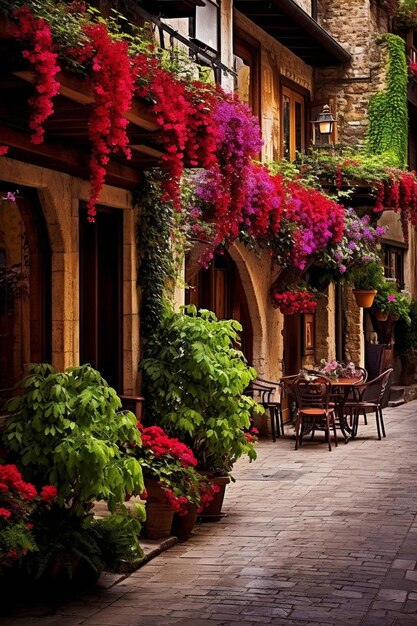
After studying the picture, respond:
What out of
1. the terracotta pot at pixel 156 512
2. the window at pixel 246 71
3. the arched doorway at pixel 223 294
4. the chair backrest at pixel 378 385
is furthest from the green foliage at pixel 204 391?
the window at pixel 246 71

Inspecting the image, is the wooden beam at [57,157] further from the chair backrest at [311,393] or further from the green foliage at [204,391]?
the chair backrest at [311,393]

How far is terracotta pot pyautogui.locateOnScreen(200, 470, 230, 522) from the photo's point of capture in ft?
32.1

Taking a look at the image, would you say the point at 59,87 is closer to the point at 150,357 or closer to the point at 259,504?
the point at 150,357

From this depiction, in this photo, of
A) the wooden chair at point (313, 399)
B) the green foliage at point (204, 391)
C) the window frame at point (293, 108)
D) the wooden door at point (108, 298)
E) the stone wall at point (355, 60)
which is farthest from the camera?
the stone wall at point (355, 60)

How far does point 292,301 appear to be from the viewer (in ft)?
51.9

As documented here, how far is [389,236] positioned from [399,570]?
49.2 feet

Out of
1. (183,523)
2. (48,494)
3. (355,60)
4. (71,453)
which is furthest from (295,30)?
(48,494)

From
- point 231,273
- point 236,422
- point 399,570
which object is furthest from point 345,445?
point 399,570

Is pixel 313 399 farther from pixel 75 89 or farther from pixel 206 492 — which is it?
pixel 75 89

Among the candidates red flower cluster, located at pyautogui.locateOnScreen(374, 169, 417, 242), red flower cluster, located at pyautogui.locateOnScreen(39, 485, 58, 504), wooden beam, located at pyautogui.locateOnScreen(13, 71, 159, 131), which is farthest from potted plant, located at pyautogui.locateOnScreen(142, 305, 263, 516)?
red flower cluster, located at pyautogui.locateOnScreen(374, 169, 417, 242)

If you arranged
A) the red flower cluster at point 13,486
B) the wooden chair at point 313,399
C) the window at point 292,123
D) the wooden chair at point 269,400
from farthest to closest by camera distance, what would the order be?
1. the window at point 292,123
2. the wooden chair at point 269,400
3. the wooden chair at point 313,399
4. the red flower cluster at point 13,486

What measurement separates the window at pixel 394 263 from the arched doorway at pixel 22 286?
13725 millimetres

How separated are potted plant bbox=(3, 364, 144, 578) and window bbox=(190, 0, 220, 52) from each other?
→ 5777 mm

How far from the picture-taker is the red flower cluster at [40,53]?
671 cm
